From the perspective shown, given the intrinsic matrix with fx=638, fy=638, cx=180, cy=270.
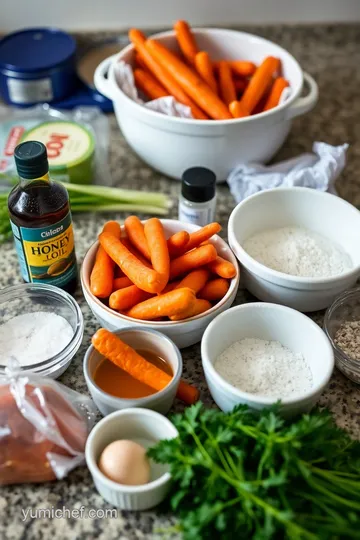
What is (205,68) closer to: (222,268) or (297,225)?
(297,225)

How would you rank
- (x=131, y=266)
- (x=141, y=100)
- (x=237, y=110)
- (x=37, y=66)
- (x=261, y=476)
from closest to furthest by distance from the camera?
(x=261, y=476) < (x=131, y=266) < (x=237, y=110) < (x=141, y=100) < (x=37, y=66)

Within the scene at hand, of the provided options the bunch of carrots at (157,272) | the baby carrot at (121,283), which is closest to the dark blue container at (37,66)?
the bunch of carrots at (157,272)

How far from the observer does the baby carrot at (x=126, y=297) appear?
0.95 m

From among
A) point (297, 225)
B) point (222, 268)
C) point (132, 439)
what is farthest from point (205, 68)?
point (132, 439)

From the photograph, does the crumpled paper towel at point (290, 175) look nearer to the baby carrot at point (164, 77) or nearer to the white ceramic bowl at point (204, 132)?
the white ceramic bowl at point (204, 132)

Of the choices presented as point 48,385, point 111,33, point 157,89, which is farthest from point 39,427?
point 111,33

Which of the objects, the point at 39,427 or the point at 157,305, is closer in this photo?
the point at 39,427

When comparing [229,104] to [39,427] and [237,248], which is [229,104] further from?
[39,427]

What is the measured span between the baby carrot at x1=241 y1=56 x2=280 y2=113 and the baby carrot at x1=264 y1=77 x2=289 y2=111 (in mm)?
19

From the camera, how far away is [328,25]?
1605mm

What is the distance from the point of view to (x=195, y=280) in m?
0.99

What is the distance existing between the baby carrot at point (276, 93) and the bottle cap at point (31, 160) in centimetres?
53

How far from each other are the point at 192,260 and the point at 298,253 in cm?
19

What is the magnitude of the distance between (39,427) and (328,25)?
126cm
